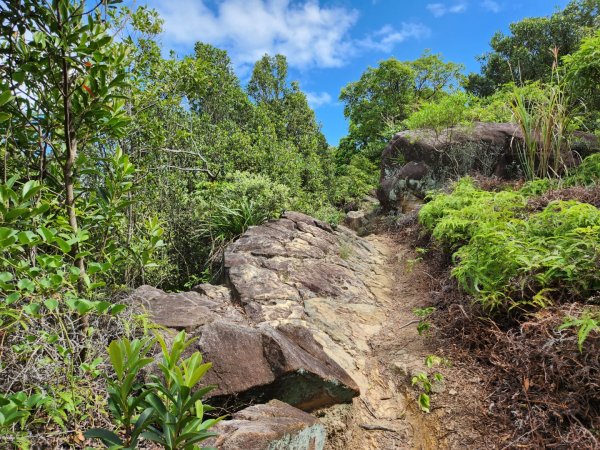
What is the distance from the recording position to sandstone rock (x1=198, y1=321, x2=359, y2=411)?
2709 millimetres

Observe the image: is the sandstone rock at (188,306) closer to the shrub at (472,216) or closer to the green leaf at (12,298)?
the green leaf at (12,298)

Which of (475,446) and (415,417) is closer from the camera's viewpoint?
(475,446)

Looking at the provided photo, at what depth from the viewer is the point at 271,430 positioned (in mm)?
2158

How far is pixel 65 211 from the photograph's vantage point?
2.40 metres

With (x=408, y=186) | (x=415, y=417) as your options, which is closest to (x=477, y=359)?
(x=415, y=417)

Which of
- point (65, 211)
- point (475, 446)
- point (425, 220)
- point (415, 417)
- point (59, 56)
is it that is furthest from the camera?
point (425, 220)

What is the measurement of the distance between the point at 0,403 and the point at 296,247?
5112 mm

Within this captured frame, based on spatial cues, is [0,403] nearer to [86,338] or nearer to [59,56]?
[86,338]

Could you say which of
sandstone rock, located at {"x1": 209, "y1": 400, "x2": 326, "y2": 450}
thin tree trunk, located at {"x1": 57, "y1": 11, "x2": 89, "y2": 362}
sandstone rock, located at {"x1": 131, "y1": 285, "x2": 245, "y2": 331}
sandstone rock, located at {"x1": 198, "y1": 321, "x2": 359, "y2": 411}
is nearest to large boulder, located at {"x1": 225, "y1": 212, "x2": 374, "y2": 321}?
sandstone rock, located at {"x1": 131, "y1": 285, "x2": 245, "y2": 331}

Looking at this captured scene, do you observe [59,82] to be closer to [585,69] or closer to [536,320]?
[536,320]

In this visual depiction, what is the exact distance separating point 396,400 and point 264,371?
52.3 inches

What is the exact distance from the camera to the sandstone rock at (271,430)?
2033 mm

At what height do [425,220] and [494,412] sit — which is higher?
[425,220]

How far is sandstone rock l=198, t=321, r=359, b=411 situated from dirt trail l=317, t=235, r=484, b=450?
8.6 inches
